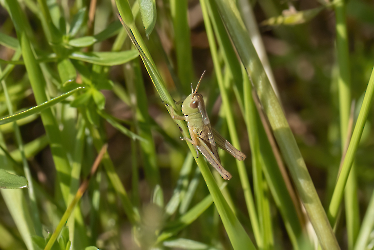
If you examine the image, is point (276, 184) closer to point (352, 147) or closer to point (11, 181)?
point (352, 147)

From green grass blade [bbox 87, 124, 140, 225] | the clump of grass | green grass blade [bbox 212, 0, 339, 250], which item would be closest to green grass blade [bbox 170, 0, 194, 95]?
the clump of grass

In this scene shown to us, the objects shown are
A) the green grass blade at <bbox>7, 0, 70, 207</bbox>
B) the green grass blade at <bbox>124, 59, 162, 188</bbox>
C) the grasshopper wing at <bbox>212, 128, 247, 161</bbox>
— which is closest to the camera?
the green grass blade at <bbox>7, 0, 70, 207</bbox>

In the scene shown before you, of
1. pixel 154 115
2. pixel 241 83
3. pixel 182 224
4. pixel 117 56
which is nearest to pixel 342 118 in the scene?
pixel 241 83

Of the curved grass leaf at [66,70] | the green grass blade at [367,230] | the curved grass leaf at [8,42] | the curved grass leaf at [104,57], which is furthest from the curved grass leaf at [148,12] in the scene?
the green grass blade at [367,230]

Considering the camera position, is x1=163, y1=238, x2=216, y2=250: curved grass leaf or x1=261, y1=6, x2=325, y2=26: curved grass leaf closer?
x1=163, y1=238, x2=216, y2=250: curved grass leaf

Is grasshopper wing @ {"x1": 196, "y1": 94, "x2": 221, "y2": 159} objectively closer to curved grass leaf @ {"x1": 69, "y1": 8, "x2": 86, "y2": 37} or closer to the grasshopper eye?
the grasshopper eye

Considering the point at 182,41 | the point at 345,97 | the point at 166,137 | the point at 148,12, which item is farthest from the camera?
the point at 166,137

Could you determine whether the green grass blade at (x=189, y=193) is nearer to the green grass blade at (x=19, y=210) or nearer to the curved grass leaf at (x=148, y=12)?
the green grass blade at (x=19, y=210)

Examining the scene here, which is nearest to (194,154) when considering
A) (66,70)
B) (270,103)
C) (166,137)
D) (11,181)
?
(270,103)
